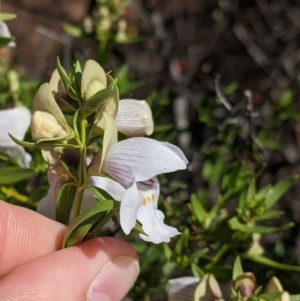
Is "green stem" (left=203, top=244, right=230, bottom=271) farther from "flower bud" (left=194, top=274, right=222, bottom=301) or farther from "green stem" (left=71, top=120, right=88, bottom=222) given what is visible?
"green stem" (left=71, top=120, right=88, bottom=222)

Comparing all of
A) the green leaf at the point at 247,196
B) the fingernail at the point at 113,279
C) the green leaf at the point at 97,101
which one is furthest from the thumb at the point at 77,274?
the green leaf at the point at 247,196

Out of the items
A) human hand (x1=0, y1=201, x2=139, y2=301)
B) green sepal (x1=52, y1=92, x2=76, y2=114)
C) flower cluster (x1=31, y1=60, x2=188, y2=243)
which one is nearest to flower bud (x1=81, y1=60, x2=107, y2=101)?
flower cluster (x1=31, y1=60, x2=188, y2=243)

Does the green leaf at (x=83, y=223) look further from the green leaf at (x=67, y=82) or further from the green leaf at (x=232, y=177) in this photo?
the green leaf at (x=232, y=177)

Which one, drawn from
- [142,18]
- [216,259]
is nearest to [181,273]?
[216,259]

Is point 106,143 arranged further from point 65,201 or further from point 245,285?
point 245,285

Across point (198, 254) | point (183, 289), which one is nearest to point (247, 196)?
point (198, 254)

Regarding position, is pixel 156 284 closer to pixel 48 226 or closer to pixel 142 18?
pixel 48 226

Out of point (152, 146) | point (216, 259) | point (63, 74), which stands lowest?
point (216, 259)
